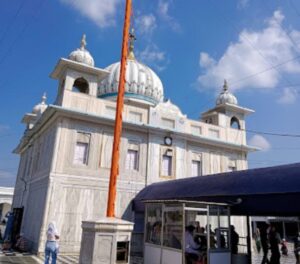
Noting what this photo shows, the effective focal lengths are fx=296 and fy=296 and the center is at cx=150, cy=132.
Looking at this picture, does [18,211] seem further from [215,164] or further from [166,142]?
[215,164]

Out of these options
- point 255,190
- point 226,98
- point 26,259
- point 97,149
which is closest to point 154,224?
point 255,190

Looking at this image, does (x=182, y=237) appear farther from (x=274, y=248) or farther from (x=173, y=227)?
(x=274, y=248)

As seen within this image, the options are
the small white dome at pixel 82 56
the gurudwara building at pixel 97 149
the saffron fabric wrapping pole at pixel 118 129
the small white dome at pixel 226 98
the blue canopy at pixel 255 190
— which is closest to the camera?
the saffron fabric wrapping pole at pixel 118 129

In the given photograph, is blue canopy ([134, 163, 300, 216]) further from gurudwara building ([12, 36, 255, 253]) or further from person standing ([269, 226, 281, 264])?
gurudwara building ([12, 36, 255, 253])

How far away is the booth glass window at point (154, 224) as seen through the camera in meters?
11.4

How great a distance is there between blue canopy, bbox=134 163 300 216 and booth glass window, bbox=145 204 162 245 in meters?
1.79

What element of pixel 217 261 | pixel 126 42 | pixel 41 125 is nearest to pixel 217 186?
pixel 217 261

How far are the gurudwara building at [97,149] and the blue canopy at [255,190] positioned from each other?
476 centimetres

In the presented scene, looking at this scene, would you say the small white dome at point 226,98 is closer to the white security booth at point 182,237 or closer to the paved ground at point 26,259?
the paved ground at point 26,259

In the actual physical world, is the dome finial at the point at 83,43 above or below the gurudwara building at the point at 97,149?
above

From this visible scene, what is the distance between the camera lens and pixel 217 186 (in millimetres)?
11875

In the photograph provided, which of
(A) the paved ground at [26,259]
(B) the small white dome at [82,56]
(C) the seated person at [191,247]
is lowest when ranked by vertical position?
(A) the paved ground at [26,259]

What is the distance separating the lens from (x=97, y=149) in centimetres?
1670

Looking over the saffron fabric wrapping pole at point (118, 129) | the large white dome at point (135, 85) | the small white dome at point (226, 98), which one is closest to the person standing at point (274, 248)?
the saffron fabric wrapping pole at point (118, 129)
